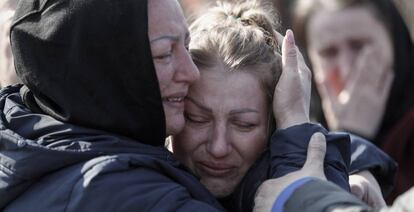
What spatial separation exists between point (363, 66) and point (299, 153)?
274 centimetres

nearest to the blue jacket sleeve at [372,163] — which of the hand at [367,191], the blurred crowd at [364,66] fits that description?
the hand at [367,191]

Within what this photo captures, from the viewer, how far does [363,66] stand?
554 centimetres

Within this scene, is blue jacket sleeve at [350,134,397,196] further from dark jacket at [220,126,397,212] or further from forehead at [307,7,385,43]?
forehead at [307,7,385,43]

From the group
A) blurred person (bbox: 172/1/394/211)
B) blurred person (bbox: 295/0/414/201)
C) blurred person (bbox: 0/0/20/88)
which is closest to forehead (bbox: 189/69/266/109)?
blurred person (bbox: 172/1/394/211)

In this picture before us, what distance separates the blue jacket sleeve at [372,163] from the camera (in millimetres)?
3486

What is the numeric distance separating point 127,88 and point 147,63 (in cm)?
9

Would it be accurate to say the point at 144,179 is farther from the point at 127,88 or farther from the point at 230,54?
the point at 230,54

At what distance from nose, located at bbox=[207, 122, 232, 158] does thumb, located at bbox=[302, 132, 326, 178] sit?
288mm

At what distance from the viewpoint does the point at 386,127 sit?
18.4 feet

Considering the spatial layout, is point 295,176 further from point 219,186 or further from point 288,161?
point 219,186

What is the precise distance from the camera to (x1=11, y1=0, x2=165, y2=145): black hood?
2703 millimetres

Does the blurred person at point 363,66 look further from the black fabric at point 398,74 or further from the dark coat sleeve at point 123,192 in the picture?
the dark coat sleeve at point 123,192

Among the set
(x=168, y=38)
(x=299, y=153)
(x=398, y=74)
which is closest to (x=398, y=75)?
(x=398, y=74)

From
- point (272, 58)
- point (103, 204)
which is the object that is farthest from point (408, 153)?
point (103, 204)
